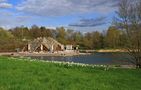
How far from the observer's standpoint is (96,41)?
15412 cm

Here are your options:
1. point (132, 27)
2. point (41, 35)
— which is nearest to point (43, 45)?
point (41, 35)

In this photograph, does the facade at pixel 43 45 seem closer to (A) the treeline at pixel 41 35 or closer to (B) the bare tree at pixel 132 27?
(A) the treeline at pixel 41 35

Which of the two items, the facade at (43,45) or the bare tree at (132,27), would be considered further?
the facade at (43,45)

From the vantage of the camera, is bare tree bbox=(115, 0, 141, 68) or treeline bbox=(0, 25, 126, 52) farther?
treeline bbox=(0, 25, 126, 52)

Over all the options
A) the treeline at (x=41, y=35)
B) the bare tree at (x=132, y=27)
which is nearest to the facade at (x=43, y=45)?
the treeline at (x=41, y=35)

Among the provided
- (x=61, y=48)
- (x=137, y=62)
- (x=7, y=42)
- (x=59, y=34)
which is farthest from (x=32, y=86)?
(x=59, y=34)

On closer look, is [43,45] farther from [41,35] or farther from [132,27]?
[132,27]

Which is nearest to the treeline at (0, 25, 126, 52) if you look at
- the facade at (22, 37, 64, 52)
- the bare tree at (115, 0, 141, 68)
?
the facade at (22, 37, 64, 52)

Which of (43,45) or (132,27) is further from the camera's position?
(43,45)

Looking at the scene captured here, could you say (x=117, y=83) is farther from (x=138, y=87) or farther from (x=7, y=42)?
(x=7, y=42)

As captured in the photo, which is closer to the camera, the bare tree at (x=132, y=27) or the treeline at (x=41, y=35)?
the bare tree at (x=132, y=27)

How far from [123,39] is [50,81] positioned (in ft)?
64.8

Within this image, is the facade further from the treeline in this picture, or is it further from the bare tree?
the bare tree

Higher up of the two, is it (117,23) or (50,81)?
(117,23)
